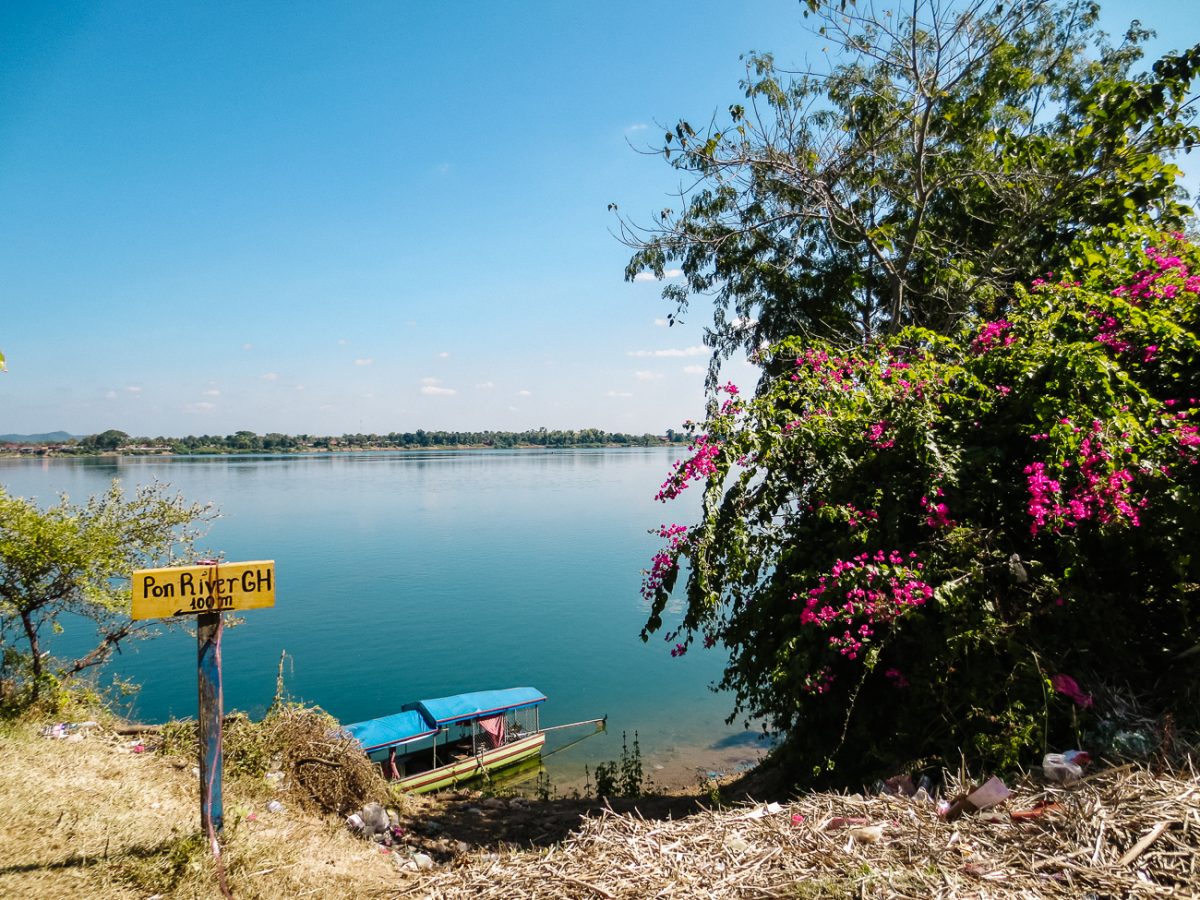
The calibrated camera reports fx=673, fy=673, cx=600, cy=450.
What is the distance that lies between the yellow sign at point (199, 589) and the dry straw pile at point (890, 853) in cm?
204

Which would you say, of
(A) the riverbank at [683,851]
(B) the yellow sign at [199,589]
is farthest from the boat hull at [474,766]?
(B) the yellow sign at [199,589]

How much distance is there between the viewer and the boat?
1317 centimetres

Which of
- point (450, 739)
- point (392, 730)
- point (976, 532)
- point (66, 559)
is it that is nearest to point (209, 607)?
point (976, 532)

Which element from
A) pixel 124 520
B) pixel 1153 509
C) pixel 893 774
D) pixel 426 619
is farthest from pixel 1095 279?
pixel 426 619

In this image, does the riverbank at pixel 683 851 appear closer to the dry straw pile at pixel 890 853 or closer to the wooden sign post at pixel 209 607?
the dry straw pile at pixel 890 853

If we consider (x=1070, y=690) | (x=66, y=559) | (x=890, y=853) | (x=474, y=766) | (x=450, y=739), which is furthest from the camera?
(x=450, y=739)

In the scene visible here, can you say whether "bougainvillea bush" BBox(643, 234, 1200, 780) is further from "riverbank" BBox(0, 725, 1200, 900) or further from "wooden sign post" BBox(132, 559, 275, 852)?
"wooden sign post" BBox(132, 559, 275, 852)

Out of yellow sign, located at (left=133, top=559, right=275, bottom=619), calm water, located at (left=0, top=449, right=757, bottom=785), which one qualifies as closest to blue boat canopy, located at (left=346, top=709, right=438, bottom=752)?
calm water, located at (left=0, top=449, right=757, bottom=785)

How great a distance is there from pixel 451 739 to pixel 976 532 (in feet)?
46.1

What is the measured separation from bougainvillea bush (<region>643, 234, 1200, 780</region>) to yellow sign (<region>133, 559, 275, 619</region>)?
311 centimetres

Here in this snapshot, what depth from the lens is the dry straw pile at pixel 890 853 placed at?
2771mm

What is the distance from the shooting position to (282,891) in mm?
4062

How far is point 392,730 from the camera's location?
43.9 ft

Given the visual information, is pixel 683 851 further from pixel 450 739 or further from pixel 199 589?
pixel 450 739
